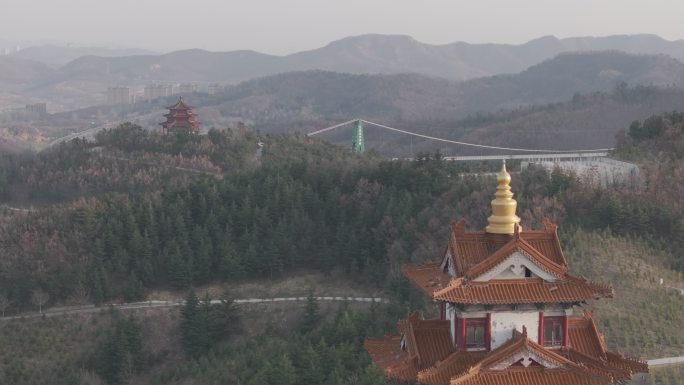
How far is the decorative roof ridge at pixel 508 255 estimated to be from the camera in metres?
18.2

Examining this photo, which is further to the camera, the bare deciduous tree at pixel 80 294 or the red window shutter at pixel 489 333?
the bare deciduous tree at pixel 80 294

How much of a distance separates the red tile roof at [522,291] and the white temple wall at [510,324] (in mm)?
480

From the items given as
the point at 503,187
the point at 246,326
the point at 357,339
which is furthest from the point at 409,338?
the point at 246,326

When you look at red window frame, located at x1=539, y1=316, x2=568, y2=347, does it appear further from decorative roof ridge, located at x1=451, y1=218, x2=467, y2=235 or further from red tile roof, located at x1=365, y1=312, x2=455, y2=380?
decorative roof ridge, located at x1=451, y1=218, x2=467, y2=235

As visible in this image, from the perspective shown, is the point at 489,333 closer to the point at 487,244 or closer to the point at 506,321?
the point at 506,321

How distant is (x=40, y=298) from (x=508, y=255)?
126 ft

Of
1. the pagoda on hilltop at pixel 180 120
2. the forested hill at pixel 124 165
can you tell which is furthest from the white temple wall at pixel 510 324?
the pagoda on hilltop at pixel 180 120

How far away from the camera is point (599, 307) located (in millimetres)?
37219

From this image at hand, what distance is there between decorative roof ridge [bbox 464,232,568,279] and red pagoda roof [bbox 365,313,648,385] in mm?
1302

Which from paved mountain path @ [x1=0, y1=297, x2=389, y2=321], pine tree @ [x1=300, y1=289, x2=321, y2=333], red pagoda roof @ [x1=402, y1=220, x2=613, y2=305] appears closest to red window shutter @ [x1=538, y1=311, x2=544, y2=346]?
red pagoda roof @ [x1=402, y1=220, x2=613, y2=305]

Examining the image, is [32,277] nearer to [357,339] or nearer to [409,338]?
[357,339]

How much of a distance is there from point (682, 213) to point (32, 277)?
33.7m

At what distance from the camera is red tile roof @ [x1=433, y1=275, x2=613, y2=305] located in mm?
18047

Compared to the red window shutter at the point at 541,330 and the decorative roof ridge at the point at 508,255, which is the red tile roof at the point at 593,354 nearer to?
the red window shutter at the point at 541,330
